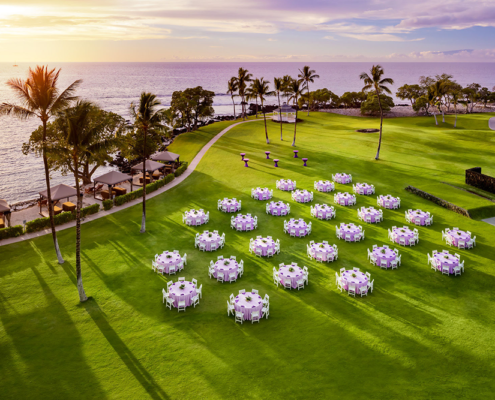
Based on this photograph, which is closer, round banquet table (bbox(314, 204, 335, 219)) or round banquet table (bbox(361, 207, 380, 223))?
round banquet table (bbox(361, 207, 380, 223))

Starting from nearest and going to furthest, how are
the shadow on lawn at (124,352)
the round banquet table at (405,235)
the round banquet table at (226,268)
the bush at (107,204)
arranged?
the shadow on lawn at (124,352)
the round banquet table at (226,268)
the round banquet table at (405,235)
the bush at (107,204)

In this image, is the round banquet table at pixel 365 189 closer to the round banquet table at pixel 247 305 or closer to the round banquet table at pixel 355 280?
the round banquet table at pixel 355 280

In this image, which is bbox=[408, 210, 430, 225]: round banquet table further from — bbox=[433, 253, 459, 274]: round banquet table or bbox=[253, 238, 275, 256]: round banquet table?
bbox=[253, 238, 275, 256]: round banquet table

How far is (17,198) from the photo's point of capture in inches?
1984

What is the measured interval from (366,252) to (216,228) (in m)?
12.1

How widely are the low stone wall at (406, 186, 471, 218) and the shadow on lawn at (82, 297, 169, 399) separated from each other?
29.2m

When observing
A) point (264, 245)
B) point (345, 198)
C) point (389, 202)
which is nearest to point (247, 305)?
point (264, 245)

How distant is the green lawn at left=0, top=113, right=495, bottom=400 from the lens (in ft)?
45.2

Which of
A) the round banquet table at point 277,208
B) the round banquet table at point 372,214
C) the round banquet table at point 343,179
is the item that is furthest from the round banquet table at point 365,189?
the round banquet table at point 277,208

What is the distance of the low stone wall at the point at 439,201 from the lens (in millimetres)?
30562

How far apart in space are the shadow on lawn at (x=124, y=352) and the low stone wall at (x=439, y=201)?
29250mm

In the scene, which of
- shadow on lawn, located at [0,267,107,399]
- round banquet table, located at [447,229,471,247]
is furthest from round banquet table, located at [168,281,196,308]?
round banquet table, located at [447,229,471,247]

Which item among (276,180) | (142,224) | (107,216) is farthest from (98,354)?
(276,180)

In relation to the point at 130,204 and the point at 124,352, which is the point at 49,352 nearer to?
the point at 124,352
